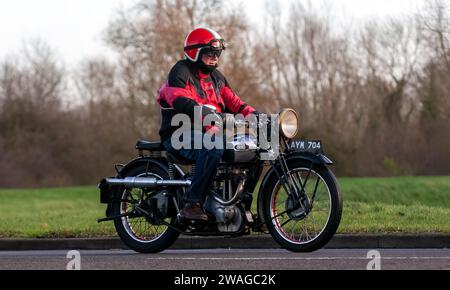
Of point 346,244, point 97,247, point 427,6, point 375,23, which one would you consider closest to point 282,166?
point 346,244

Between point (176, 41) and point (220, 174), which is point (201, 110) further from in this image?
point (176, 41)

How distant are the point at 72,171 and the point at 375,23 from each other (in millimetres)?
19852

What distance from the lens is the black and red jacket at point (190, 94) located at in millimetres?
8969

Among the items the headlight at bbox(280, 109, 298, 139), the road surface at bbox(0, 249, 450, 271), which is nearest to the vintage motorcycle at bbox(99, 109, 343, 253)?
the headlight at bbox(280, 109, 298, 139)

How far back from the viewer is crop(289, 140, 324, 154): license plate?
8.70 meters

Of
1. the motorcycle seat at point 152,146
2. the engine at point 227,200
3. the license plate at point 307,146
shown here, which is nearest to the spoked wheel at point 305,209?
the license plate at point 307,146

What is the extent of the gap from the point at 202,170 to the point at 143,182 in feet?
3.49

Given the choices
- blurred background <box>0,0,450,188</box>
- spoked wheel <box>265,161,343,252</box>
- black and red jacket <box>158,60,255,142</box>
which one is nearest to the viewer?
spoked wheel <box>265,161,343,252</box>

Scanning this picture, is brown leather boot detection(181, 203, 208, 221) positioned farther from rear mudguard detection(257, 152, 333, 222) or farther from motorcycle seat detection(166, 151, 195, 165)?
rear mudguard detection(257, 152, 333, 222)

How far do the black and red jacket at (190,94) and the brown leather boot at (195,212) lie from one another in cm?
76

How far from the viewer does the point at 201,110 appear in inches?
348

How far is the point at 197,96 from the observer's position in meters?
9.20

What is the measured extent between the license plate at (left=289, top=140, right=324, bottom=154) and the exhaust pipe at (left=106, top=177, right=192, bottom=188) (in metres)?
1.14

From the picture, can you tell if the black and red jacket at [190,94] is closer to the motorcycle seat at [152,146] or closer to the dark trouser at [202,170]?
the motorcycle seat at [152,146]
